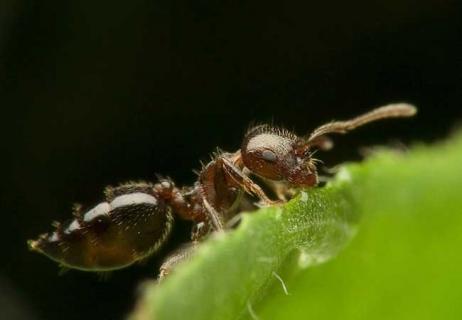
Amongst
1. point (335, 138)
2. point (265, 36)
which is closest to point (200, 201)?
point (335, 138)

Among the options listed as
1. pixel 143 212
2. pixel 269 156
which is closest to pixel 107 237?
pixel 143 212

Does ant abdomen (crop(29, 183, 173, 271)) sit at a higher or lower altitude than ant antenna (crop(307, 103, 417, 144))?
higher

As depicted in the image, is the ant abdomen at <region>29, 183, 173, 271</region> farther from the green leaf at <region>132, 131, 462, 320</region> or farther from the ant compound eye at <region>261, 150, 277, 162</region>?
the green leaf at <region>132, 131, 462, 320</region>

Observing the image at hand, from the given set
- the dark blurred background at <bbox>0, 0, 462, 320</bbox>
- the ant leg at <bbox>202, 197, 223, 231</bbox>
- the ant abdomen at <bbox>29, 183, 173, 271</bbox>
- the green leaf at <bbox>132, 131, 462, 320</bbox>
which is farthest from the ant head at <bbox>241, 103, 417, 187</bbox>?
the dark blurred background at <bbox>0, 0, 462, 320</bbox>

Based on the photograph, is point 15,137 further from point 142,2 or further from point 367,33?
point 367,33

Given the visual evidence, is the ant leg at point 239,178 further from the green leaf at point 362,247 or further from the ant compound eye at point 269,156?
the green leaf at point 362,247

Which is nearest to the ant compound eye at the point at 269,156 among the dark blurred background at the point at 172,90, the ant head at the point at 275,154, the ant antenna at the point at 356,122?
the ant head at the point at 275,154
